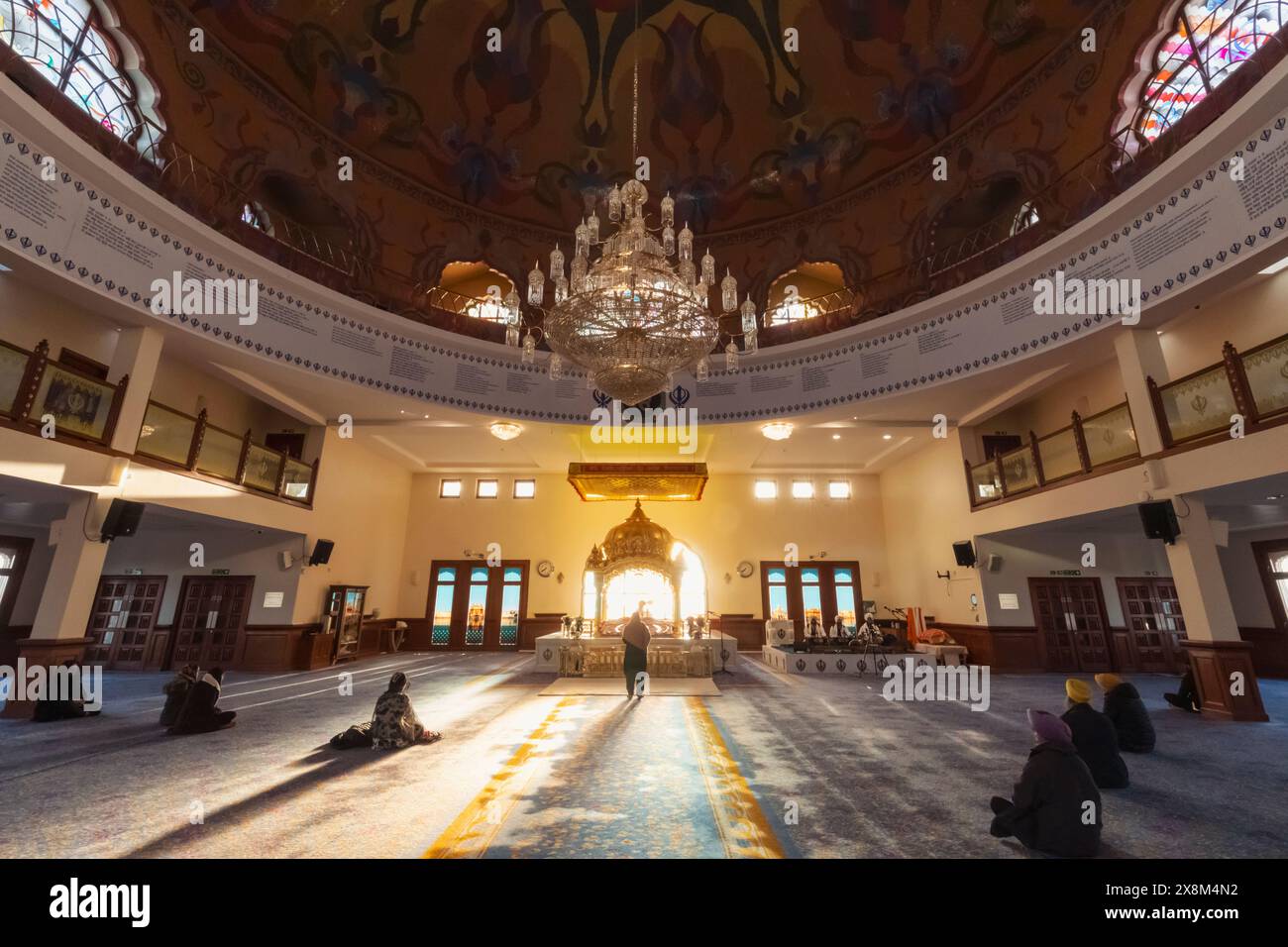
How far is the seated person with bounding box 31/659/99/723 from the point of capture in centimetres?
598

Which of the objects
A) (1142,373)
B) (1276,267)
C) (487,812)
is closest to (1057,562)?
(1142,373)

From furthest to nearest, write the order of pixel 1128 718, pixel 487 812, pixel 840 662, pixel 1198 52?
pixel 840 662
pixel 1198 52
pixel 1128 718
pixel 487 812

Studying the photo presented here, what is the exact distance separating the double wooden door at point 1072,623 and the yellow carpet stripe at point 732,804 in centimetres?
902

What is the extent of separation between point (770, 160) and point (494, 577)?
515 inches

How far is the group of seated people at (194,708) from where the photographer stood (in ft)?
17.8

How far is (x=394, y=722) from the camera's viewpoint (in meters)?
5.00

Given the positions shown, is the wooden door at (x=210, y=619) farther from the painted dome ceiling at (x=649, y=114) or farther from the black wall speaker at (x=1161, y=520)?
the black wall speaker at (x=1161, y=520)

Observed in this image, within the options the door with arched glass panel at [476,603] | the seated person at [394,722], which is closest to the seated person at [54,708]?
the seated person at [394,722]

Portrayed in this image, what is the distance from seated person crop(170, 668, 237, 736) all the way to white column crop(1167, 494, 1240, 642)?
11.3 m

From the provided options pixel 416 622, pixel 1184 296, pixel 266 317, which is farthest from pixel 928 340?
pixel 416 622

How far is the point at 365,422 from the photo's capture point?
1191 cm

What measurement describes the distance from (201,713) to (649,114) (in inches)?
541

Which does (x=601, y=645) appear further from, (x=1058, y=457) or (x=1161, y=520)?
(x=1058, y=457)
